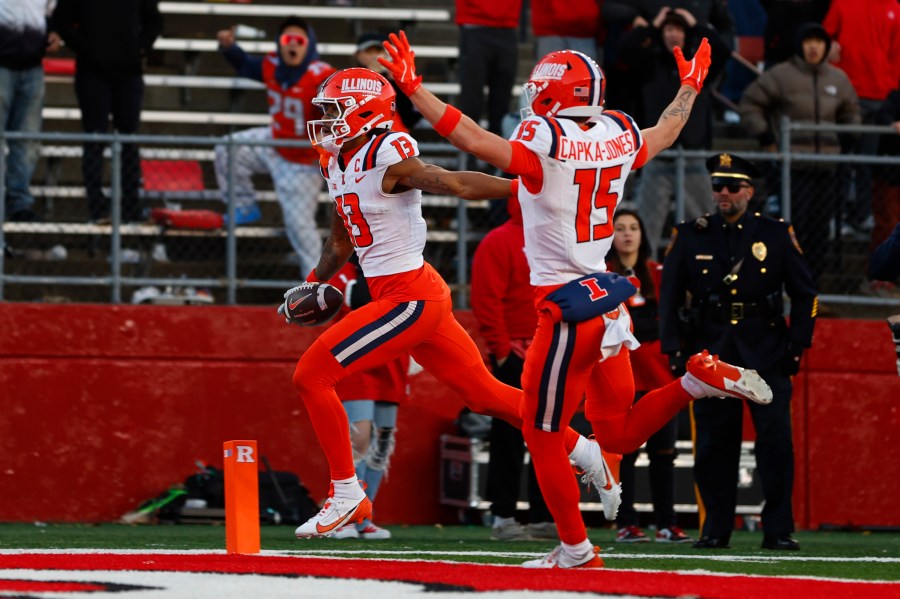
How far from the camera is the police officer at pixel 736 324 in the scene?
364 inches

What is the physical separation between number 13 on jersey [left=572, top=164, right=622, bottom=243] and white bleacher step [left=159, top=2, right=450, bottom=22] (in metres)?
9.97

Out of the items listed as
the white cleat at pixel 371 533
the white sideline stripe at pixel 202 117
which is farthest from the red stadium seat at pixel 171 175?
the white cleat at pixel 371 533

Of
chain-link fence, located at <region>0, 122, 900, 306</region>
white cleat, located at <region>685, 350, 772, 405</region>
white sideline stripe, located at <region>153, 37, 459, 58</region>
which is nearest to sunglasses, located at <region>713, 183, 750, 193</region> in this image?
white cleat, located at <region>685, 350, 772, 405</region>

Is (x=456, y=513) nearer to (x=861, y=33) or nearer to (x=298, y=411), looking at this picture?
(x=298, y=411)

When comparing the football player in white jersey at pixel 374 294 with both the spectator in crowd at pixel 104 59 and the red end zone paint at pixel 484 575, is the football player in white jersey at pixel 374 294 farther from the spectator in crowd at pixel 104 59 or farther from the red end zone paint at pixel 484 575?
the spectator in crowd at pixel 104 59

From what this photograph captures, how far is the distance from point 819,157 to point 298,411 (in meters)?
4.10

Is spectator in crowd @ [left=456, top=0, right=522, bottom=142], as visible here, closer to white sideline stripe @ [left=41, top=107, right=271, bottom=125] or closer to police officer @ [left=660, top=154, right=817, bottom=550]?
white sideline stripe @ [left=41, top=107, right=271, bottom=125]

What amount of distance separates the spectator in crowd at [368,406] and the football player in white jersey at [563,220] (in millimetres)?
2719

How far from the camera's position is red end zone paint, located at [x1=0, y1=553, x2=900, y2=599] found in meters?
5.95

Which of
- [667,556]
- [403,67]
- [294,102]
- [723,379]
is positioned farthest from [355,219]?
[294,102]

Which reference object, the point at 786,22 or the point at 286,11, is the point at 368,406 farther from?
the point at 286,11

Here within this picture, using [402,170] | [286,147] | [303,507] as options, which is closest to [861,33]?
[286,147]

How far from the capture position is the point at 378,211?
816 cm

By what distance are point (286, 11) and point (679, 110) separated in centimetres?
972
